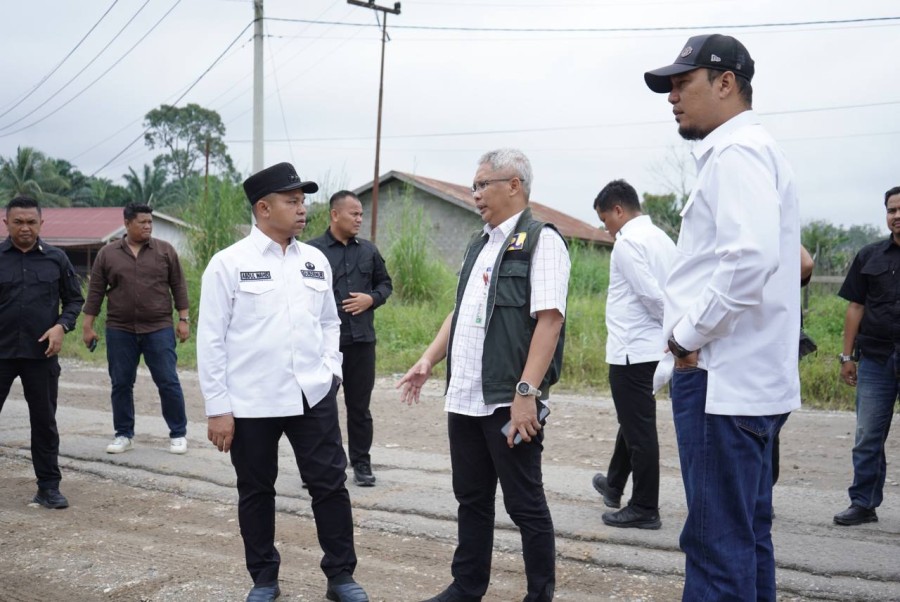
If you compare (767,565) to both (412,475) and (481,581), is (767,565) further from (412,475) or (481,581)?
(412,475)

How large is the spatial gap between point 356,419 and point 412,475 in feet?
2.75

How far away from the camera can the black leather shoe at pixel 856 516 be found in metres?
5.56

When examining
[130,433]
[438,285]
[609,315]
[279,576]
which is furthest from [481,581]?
[438,285]

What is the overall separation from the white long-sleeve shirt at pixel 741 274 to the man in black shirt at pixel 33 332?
5030 millimetres

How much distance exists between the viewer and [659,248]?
17.9 ft

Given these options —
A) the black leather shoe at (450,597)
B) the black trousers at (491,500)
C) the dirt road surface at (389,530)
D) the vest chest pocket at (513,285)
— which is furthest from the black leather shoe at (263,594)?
the vest chest pocket at (513,285)

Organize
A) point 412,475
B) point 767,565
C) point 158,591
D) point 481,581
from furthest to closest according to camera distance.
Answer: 1. point 412,475
2. point 158,591
3. point 481,581
4. point 767,565

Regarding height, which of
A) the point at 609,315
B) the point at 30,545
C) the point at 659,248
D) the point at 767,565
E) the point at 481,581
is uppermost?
the point at 659,248

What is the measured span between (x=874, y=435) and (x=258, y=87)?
55.8 feet

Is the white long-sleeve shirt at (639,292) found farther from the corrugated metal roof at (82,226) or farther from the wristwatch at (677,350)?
the corrugated metal roof at (82,226)

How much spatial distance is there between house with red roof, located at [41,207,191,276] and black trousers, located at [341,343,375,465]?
29.9 metres

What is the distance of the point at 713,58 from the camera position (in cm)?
292

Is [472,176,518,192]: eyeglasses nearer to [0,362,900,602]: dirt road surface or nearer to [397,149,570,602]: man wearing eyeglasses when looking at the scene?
[397,149,570,602]: man wearing eyeglasses

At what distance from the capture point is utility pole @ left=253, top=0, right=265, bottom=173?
63.6ft
